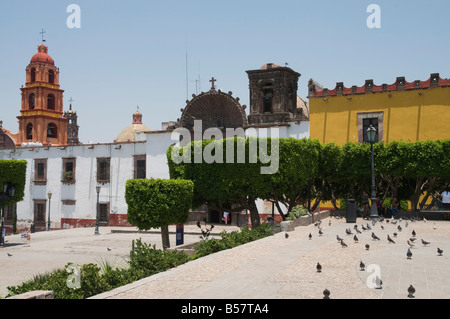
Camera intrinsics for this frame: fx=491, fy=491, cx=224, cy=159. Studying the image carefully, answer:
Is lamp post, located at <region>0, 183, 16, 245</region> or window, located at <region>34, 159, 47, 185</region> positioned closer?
lamp post, located at <region>0, 183, 16, 245</region>

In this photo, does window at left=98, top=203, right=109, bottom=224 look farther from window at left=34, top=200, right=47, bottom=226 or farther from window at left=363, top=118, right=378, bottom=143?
window at left=363, top=118, right=378, bottom=143

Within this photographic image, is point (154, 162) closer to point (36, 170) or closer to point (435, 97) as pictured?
point (36, 170)

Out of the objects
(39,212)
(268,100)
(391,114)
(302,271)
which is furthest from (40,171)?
(302,271)

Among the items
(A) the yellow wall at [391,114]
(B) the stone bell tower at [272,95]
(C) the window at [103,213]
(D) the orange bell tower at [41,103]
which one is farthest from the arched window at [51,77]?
(A) the yellow wall at [391,114]

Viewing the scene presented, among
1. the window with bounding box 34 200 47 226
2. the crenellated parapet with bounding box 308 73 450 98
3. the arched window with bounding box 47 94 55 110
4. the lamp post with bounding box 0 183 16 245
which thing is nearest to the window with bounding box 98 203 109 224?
the window with bounding box 34 200 47 226

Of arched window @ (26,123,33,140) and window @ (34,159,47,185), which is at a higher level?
arched window @ (26,123,33,140)

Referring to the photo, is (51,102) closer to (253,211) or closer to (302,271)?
(253,211)

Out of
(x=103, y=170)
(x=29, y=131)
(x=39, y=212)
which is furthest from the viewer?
(x=29, y=131)

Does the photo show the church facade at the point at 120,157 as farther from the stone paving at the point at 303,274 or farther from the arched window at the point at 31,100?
the stone paving at the point at 303,274

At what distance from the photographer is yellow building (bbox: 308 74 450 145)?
3067cm

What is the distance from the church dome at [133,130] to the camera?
65.4 meters

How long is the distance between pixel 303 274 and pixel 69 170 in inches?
1408

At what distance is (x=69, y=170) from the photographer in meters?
42.6

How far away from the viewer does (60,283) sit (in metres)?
9.61
